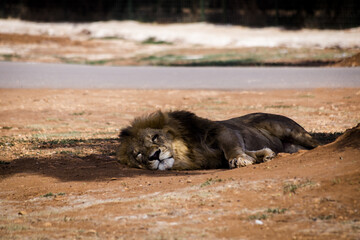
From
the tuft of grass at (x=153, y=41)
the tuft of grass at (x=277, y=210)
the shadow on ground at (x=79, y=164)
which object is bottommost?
the shadow on ground at (x=79, y=164)

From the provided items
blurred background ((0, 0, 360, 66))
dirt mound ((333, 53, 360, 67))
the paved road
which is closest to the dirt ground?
the paved road

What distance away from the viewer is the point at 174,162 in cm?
780

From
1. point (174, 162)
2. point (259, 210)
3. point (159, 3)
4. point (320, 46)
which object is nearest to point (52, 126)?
point (174, 162)

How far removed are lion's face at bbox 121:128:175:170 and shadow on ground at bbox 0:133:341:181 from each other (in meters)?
0.16

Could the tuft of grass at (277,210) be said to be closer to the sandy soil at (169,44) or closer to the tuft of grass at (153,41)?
the sandy soil at (169,44)

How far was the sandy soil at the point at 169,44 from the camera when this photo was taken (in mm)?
26375

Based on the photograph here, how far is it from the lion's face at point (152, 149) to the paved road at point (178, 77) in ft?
41.0

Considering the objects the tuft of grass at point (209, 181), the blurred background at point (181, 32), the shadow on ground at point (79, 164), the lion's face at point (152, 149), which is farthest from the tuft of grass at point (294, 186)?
the blurred background at point (181, 32)

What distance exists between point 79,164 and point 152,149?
1.53 m

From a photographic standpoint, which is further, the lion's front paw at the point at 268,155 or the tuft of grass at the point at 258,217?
the lion's front paw at the point at 268,155

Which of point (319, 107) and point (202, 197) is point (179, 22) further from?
point (202, 197)

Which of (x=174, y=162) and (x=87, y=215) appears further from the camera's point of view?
(x=174, y=162)

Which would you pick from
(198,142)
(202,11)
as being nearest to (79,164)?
(198,142)

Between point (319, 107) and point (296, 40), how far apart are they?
13.3 metres
